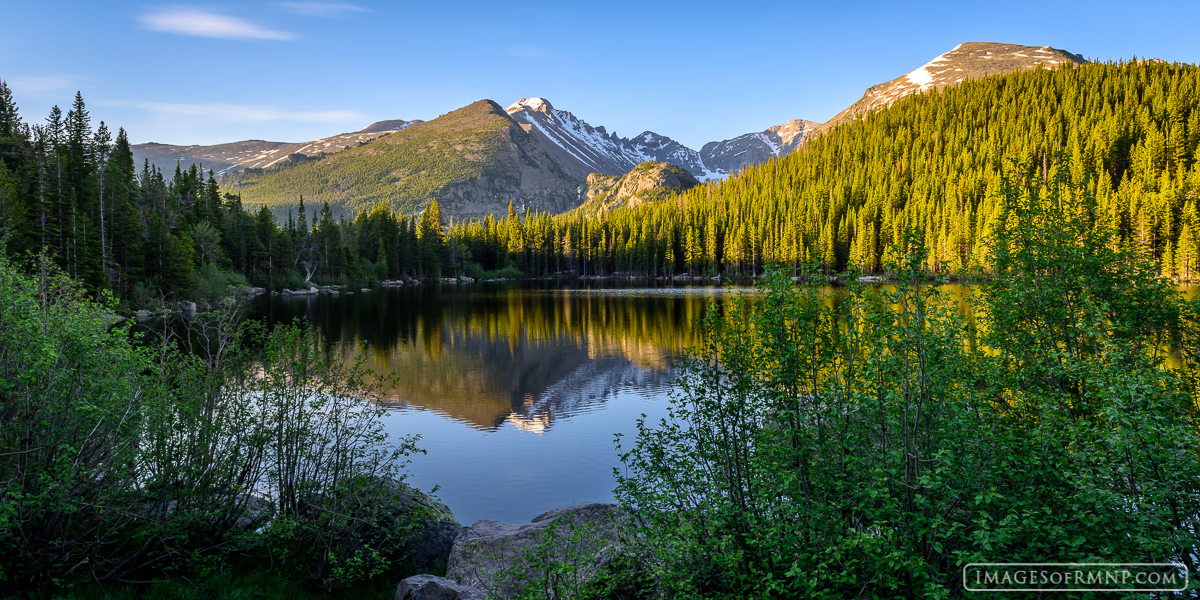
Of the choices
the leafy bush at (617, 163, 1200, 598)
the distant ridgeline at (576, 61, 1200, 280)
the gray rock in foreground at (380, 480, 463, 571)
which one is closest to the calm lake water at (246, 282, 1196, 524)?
the leafy bush at (617, 163, 1200, 598)

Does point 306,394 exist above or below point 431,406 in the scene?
above

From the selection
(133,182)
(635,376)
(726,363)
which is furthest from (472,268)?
(726,363)

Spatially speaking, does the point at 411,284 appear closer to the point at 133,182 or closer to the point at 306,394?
the point at 133,182

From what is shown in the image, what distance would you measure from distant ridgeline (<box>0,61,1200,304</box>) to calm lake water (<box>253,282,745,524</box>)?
36.2ft

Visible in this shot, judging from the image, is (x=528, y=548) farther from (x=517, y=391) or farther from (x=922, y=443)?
(x=517, y=391)

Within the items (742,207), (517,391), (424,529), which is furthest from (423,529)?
(742,207)

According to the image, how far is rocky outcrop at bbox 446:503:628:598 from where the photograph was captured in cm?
755

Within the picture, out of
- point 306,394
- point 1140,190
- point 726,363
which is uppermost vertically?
point 1140,190

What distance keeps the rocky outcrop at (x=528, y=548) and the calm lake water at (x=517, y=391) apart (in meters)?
3.47

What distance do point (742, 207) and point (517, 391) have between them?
415ft

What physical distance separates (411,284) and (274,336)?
11096 cm

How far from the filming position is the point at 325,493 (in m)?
10.2

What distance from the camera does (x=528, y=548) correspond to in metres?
7.46

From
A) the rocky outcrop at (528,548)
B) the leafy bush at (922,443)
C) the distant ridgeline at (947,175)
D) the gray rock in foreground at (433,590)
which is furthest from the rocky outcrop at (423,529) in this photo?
the distant ridgeline at (947,175)
